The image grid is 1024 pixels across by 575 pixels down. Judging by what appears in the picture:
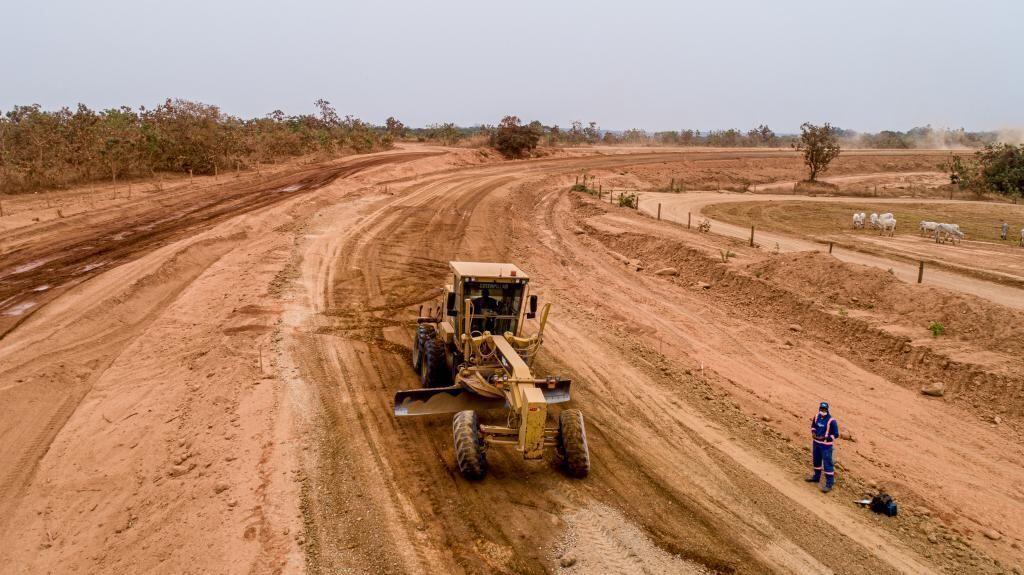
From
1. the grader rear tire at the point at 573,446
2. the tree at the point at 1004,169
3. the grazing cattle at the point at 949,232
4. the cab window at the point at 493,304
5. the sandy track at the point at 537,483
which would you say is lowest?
the sandy track at the point at 537,483

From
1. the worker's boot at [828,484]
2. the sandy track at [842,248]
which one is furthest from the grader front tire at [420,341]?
the sandy track at [842,248]

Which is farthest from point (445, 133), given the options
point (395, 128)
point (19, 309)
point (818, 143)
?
point (19, 309)

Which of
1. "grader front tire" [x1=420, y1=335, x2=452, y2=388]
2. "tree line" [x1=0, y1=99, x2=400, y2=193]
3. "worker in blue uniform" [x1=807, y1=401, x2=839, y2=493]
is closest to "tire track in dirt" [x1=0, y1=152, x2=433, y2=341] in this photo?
"tree line" [x1=0, y1=99, x2=400, y2=193]

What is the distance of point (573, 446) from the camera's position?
9.31 metres

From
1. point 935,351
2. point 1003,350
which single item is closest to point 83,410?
point 935,351

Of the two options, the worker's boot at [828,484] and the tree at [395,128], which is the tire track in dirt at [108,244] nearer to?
the worker's boot at [828,484]

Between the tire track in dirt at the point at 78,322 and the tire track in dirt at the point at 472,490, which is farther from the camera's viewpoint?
the tire track in dirt at the point at 78,322

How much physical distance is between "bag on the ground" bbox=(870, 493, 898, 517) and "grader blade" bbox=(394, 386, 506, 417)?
5984 millimetres

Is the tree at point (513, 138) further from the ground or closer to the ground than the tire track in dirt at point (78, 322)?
further from the ground

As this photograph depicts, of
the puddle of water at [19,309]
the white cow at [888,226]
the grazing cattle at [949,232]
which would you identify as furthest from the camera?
the white cow at [888,226]

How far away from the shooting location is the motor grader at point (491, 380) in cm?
900

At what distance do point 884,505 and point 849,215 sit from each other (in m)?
31.6

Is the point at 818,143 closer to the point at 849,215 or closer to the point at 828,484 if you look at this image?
the point at 849,215

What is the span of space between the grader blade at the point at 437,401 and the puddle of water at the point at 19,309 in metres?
12.4
